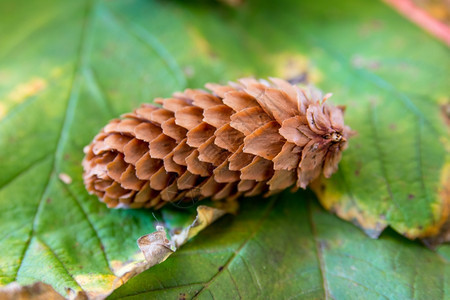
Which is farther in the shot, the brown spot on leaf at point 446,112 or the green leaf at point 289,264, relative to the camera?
the brown spot on leaf at point 446,112

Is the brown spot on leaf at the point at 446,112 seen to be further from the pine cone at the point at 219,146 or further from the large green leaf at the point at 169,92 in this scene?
the pine cone at the point at 219,146

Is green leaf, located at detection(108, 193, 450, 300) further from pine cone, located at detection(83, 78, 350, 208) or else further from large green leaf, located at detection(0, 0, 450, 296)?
pine cone, located at detection(83, 78, 350, 208)

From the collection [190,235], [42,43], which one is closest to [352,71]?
[190,235]

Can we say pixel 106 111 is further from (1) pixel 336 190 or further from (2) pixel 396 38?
(2) pixel 396 38

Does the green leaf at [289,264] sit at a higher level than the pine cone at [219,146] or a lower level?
lower

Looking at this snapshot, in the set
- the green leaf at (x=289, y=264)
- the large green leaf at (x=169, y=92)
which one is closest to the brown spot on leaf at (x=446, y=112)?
the large green leaf at (x=169, y=92)

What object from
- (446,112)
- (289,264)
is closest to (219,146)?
(289,264)
